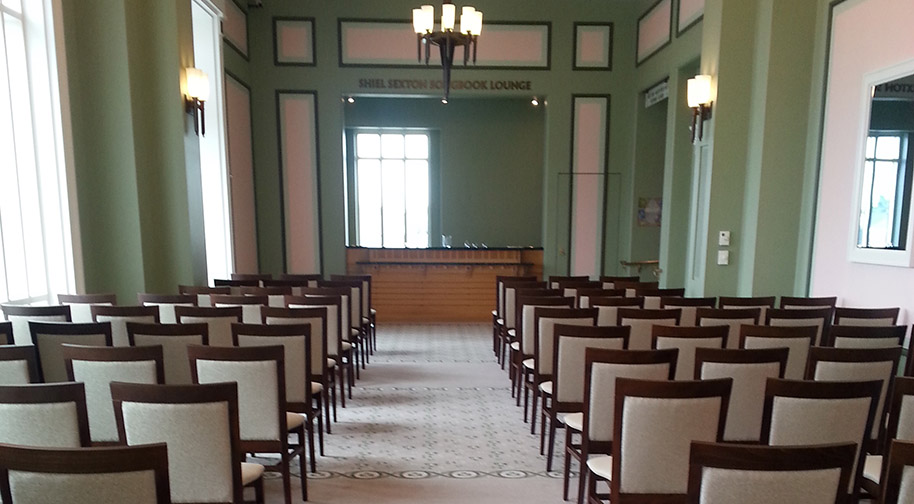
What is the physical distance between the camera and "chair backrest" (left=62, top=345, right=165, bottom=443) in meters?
2.10

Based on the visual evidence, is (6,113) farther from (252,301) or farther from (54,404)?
(54,404)

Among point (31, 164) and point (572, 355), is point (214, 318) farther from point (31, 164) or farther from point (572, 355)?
point (31, 164)

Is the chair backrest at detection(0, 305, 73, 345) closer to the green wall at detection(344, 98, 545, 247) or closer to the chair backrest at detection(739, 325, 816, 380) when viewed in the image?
the chair backrest at detection(739, 325, 816, 380)

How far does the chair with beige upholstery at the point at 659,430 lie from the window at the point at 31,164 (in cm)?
427

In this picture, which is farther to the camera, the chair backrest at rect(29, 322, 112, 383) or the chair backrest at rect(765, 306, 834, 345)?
the chair backrest at rect(765, 306, 834, 345)

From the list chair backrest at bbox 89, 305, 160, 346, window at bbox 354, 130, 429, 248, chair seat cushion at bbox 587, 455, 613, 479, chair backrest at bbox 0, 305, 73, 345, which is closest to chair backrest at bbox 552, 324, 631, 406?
chair seat cushion at bbox 587, 455, 613, 479

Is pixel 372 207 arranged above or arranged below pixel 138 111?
below

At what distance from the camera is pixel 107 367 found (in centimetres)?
214

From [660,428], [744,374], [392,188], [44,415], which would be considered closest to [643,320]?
[744,374]

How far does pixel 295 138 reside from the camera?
748 cm

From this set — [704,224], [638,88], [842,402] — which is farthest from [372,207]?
[842,402]

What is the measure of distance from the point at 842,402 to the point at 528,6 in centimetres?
711

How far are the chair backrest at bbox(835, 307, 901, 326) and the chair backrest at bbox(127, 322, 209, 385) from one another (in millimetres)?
4062

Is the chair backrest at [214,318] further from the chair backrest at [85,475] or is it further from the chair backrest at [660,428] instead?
the chair backrest at [660,428]
